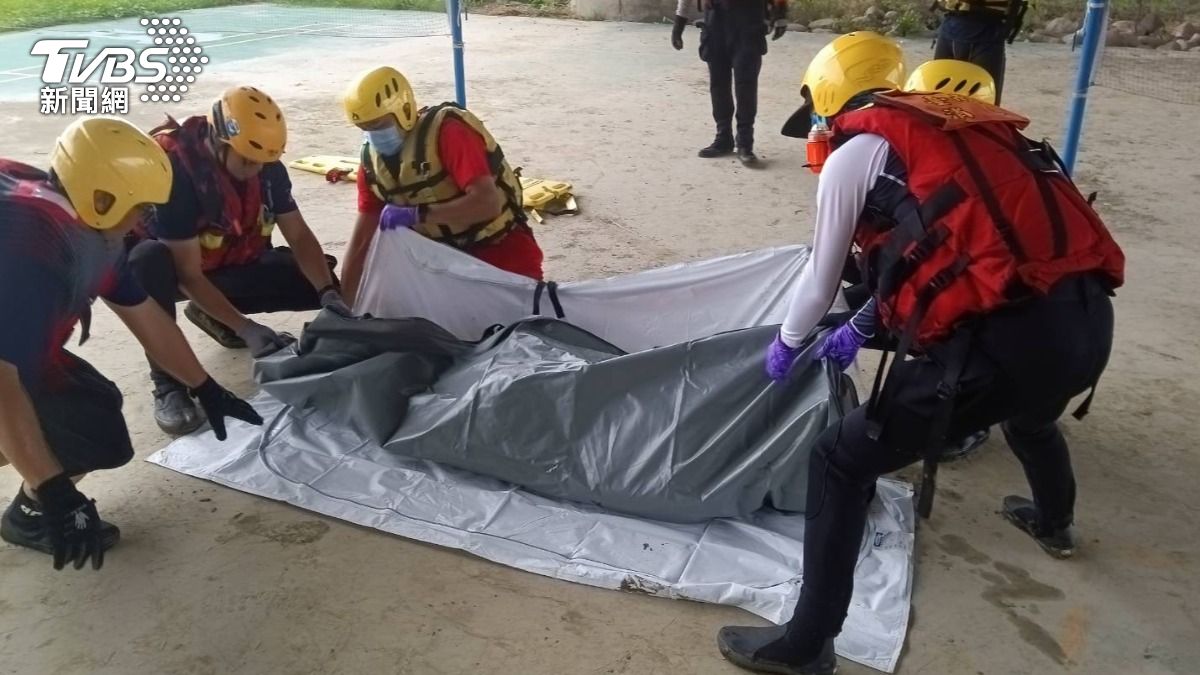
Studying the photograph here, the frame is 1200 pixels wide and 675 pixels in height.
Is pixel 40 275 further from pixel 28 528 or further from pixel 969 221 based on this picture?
pixel 969 221

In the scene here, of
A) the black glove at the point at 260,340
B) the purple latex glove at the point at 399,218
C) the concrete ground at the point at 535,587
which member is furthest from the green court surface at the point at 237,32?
the concrete ground at the point at 535,587

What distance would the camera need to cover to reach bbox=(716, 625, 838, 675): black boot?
5.74ft

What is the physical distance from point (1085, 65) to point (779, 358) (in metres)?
3.31

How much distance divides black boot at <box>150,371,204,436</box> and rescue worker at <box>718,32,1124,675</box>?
6.01 feet

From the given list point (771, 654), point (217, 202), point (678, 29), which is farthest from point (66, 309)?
point (678, 29)

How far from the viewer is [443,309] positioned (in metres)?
2.81

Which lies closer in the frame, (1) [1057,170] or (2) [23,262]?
(1) [1057,170]

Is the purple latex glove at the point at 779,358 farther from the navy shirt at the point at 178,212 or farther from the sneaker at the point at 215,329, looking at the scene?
the sneaker at the point at 215,329

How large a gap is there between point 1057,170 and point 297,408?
2.02m

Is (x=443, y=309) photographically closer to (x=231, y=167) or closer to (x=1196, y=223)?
(x=231, y=167)

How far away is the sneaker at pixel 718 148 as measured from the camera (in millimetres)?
5637

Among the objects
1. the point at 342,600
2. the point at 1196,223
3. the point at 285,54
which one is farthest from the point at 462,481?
the point at 285,54

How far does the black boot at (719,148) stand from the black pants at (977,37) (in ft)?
4.91

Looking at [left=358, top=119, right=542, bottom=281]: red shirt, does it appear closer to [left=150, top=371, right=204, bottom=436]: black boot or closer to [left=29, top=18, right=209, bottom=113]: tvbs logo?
[left=150, top=371, right=204, bottom=436]: black boot
